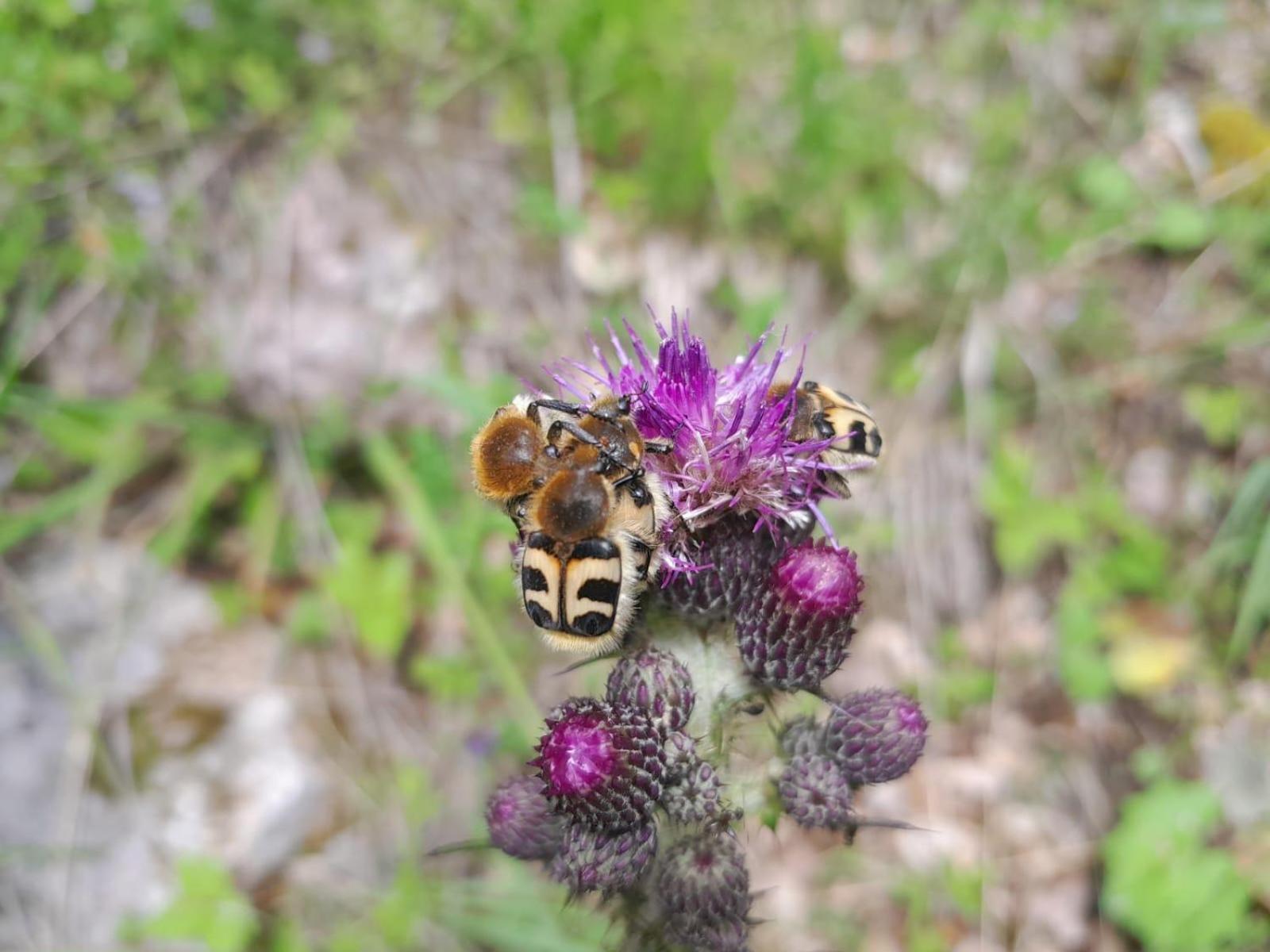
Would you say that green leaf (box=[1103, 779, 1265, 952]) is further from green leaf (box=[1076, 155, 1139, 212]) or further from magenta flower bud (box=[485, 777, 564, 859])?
green leaf (box=[1076, 155, 1139, 212])

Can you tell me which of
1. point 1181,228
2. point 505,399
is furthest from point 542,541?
point 1181,228

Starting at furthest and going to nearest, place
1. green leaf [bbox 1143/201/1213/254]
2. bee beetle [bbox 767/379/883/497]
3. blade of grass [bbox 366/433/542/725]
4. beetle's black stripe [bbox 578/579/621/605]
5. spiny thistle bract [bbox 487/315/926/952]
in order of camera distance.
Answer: green leaf [bbox 1143/201/1213/254], blade of grass [bbox 366/433/542/725], bee beetle [bbox 767/379/883/497], spiny thistle bract [bbox 487/315/926/952], beetle's black stripe [bbox 578/579/621/605]

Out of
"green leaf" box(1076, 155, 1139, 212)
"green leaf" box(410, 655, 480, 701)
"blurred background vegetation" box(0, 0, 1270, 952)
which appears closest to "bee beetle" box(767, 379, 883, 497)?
"blurred background vegetation" box(0, 0, 1270, 952)

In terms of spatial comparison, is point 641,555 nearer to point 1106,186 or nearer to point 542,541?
point 542,541

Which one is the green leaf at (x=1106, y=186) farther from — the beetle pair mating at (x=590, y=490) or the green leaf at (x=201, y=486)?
the green leaf at (x=201, y=486)

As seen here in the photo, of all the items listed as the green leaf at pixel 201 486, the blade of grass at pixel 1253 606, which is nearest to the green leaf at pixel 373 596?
the green leaf at pixel 201 486

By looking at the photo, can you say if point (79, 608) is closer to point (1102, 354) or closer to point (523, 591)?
point (523, 591)

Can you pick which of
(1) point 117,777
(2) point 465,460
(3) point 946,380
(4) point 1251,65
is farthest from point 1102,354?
(1) point 117,777
